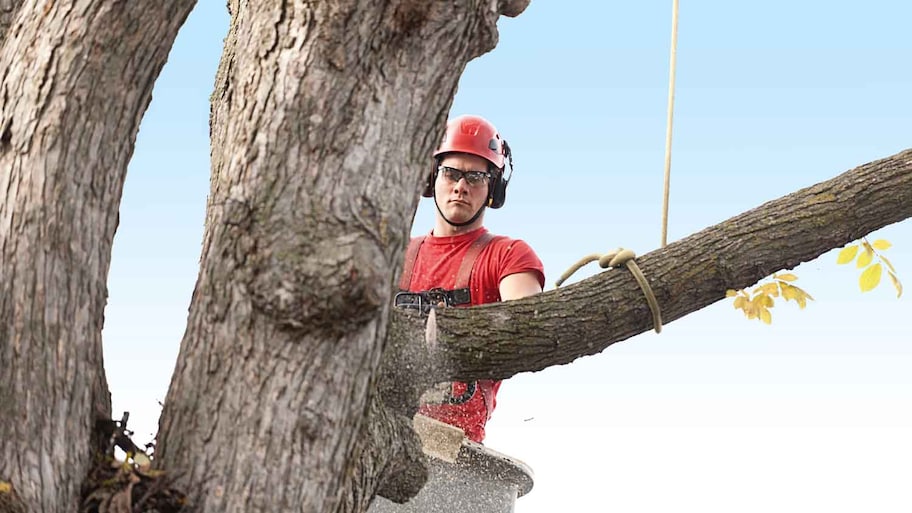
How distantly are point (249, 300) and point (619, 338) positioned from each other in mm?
1494

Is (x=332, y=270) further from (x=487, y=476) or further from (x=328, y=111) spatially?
(x=487, y=476)

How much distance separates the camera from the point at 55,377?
2.15 m

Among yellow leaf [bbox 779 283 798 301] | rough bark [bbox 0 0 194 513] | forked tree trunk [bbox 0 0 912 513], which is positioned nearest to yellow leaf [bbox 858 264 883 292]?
yellow leaf [bbox 779 283 798 301]

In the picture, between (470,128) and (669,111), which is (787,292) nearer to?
(669,111)

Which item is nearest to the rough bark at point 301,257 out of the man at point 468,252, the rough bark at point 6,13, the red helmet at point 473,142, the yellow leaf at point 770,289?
the rough bark at point 6,13

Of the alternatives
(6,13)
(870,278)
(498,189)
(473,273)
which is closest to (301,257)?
(6,13)

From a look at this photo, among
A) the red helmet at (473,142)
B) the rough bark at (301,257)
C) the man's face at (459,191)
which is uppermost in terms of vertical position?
the red helmet at (473,142)

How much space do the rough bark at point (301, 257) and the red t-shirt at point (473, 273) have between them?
184 centimetres

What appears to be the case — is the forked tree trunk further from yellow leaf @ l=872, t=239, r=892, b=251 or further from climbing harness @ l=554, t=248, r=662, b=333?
yellow leaf @ l=872, t=239, r=892, b=251

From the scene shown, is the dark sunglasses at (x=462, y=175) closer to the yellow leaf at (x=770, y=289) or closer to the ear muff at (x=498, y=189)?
the ear muff at (x=498, y=189)

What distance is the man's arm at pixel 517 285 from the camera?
→ 13.7ft

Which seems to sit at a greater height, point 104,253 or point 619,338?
point 619,338

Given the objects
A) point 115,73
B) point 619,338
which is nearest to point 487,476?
point 619,338

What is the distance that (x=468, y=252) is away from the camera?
4.47 meters
